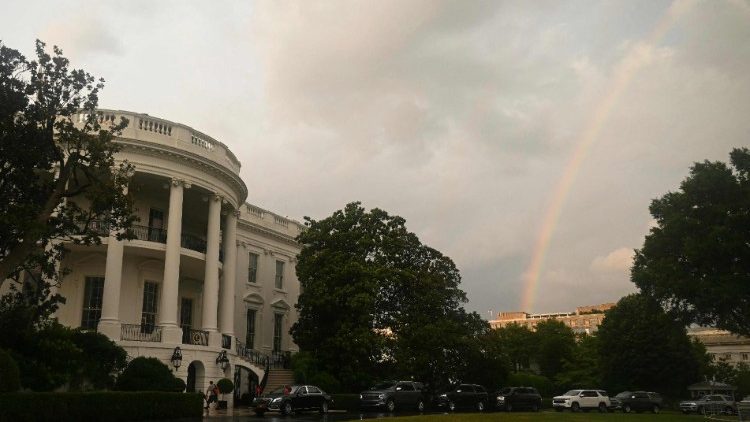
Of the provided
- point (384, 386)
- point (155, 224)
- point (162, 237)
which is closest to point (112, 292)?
point (162, 237)

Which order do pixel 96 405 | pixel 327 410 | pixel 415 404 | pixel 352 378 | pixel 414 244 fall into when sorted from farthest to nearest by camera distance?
pixel 414 244 < pixel 352 378 < pixel 415 404 < pixel 327 410 < pixel 96 405

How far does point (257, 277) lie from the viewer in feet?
148

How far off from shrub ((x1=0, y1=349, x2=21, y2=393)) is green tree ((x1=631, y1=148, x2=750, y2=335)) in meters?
29.1

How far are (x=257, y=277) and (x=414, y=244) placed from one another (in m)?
11.6

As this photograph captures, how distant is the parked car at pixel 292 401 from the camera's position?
2853 centimetres

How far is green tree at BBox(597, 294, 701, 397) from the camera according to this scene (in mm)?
58000

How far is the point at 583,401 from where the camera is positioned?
4138cm

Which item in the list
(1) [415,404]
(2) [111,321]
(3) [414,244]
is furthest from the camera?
(3) [414,244]

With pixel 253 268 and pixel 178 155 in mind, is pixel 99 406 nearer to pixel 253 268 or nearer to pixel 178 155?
pixel 178 155

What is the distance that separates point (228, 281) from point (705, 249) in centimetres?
2473

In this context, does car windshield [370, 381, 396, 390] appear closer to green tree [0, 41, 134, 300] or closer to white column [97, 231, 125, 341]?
white column [97, 231, 125, 341]

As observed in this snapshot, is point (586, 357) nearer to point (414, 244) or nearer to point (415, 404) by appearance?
point (414, 244)

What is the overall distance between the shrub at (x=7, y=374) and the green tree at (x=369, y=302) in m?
19.8

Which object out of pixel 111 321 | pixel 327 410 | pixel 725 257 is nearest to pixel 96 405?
pixel 111 321
